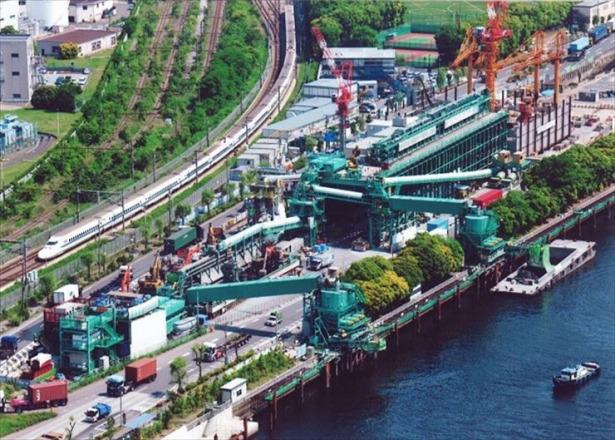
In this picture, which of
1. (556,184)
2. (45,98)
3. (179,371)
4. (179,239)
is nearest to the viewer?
(179,371)

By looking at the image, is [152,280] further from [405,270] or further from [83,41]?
[83,41]

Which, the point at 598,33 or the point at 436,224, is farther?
the point at 598,33

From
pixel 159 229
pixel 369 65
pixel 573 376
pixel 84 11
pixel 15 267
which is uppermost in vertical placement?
pixel 84 11

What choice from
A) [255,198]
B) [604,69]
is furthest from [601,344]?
[604,69]

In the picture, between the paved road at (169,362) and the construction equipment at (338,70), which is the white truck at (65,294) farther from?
the construction equipment at (338,70)

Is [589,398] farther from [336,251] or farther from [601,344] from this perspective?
[336,251]

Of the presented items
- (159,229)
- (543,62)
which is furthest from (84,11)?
(159,229)

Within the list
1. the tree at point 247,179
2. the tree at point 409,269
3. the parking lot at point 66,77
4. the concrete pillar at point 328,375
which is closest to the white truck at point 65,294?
the concrete pillar at point 328,375
